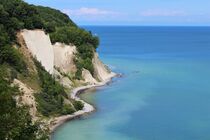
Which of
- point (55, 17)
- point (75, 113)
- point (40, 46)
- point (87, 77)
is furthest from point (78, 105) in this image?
point (55, 17)

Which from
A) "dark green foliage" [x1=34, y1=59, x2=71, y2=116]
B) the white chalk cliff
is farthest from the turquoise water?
the white chalk cliff

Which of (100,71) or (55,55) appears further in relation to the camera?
(100,71)

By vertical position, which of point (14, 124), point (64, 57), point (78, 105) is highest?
point (14, 124)

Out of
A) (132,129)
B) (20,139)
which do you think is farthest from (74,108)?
(20,139)

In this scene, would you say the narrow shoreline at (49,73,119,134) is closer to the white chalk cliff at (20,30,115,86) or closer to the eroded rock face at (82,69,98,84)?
the eroded rock face at (82,69,98,84)

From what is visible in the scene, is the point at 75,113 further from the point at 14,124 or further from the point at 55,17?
the point at 55,17

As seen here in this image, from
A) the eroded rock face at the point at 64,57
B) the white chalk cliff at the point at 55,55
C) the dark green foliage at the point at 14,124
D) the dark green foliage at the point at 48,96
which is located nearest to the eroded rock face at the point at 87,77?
the white chalk cliff at the point at 55,55
